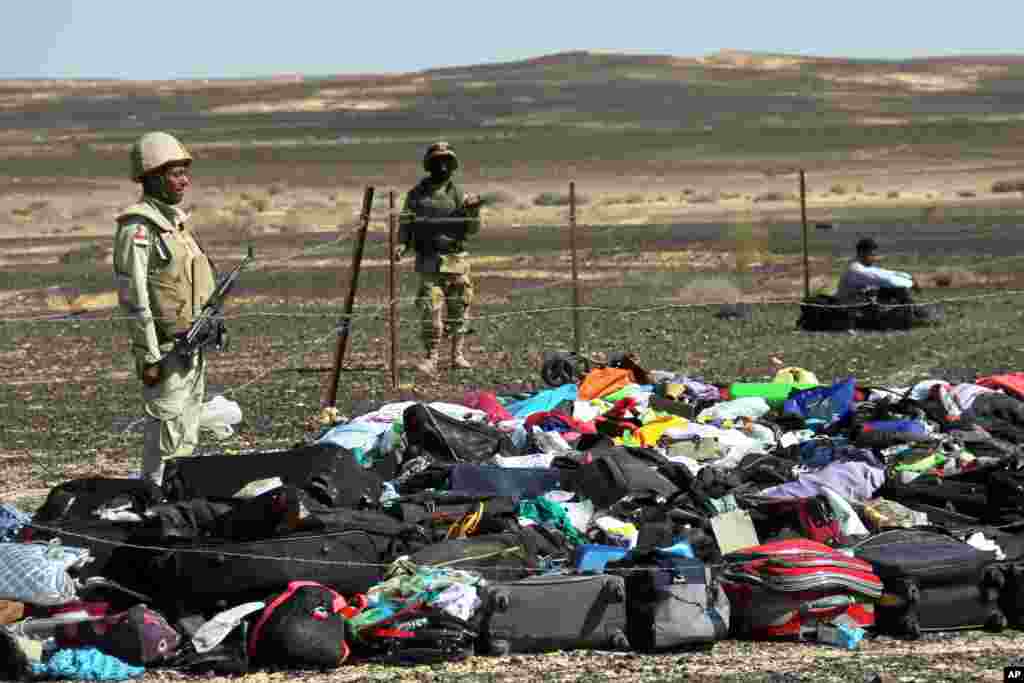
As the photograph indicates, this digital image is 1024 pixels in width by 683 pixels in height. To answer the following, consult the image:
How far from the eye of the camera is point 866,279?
65.2 ft

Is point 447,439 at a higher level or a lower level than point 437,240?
lower

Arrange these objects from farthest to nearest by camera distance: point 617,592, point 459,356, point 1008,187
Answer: point 1008,187 → point 459,356 → point 617,592

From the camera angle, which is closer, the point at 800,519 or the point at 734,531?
the point at 734,531

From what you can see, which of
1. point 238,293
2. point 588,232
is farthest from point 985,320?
point 588,232

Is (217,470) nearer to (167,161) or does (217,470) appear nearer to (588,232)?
(167,161)

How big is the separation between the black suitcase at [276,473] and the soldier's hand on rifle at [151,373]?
0.40 metres

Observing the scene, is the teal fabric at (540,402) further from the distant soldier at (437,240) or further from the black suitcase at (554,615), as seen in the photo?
the distant soldier at (437,240)

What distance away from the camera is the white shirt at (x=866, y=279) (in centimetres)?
1972

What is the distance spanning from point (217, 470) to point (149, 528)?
130cm

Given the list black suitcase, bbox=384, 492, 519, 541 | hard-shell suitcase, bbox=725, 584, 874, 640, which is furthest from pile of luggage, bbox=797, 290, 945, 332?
hard-shell suitcase, bbox=725, 584, 874, 640

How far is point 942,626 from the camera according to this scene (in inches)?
332

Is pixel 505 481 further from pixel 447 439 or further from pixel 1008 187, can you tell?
pixel 1008 187

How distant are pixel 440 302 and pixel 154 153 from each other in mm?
7319

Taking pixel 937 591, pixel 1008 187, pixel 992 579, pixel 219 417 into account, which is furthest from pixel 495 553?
pixel 1008 187
